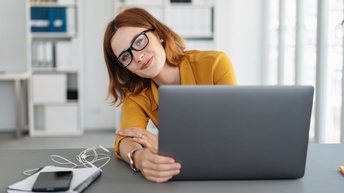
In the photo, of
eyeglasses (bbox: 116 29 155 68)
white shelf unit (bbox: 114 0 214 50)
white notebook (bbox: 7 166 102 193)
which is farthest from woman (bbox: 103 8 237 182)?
white shelf unit (bbox: 114 0 214 50)

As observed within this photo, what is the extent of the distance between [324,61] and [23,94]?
358cm

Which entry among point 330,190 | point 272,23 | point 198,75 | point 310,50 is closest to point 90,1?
A: point 272,23

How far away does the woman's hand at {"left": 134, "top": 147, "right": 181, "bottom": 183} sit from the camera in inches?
51.4

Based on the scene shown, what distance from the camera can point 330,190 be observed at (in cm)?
127

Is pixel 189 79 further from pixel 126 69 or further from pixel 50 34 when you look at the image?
pixel 50 34

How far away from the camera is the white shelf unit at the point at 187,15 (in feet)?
17.5

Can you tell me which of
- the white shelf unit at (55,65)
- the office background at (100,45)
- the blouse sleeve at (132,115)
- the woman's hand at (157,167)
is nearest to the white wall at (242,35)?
the office background at (100,45)

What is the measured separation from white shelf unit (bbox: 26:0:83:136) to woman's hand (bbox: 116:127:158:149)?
390cm

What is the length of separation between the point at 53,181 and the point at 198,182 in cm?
40

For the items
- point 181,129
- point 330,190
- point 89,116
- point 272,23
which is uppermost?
point 272,23

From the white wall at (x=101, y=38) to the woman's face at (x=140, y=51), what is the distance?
12.5 ft

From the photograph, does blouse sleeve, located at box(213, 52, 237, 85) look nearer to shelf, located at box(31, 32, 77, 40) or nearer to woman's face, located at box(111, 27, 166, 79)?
woman's face, located at box(111, 27, 166, 79)

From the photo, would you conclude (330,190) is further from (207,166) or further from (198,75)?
(198,75)

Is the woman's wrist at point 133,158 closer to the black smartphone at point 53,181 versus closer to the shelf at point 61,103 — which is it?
the black smartphone at point 53,181
